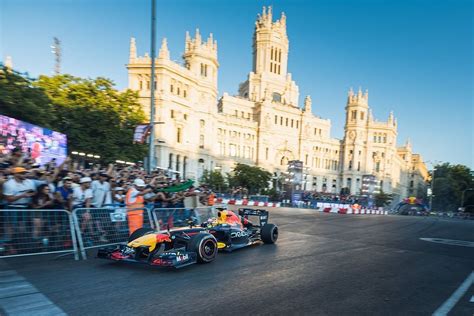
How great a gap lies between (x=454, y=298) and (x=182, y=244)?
5150 mm

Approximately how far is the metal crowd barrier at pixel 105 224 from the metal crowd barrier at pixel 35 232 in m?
0.28

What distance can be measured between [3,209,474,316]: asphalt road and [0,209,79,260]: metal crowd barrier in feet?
0.85

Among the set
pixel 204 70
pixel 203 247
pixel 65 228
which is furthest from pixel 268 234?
pixel 204 70

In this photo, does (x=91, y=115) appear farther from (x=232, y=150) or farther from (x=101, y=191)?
(x=232, y=150)

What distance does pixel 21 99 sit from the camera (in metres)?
19.8

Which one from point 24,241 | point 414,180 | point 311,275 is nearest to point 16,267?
point 24,241

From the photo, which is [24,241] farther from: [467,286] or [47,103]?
[47,103]

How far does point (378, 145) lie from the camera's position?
105000 mm


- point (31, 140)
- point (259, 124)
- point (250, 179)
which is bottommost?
point (250, 179)

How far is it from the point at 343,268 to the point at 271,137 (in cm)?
8129

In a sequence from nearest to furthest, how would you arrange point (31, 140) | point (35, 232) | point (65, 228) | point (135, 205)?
point (35, 232)
point (65, 228)
point (135, 205)
point (31, 140)

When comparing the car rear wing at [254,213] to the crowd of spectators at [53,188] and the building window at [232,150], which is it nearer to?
the crowd of spectators at [53,188]

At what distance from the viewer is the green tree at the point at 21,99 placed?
1917cm

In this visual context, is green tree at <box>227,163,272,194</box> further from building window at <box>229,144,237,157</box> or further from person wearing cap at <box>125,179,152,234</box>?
person wearing cap at <box>125,179,152,234</box>
